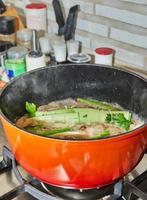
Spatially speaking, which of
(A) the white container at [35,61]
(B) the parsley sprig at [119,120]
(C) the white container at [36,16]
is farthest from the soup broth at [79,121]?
(C) the white container at [36,16]

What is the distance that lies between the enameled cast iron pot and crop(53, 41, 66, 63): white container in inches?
14.1

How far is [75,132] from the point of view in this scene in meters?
0.78

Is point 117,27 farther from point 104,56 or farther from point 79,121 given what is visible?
point 79,121

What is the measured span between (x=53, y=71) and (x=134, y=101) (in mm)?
221

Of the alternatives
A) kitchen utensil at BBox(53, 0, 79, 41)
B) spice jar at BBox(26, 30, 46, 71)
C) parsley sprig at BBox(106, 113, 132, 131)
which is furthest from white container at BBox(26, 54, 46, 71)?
parsley sprig at BBox(106, 113, 132, 131)

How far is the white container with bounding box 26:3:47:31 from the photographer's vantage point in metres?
1.43

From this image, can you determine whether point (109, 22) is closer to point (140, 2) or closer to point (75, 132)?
point (140, 2)

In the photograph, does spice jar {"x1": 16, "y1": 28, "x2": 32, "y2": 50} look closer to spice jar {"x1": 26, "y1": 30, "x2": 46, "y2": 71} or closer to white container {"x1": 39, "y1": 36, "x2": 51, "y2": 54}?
white container {"x1": 39, "y1": 36, "x2": 51, "y2": 54}

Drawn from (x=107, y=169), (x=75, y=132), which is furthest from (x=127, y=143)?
(x=75, y=132)

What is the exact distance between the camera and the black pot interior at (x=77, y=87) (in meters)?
0.86

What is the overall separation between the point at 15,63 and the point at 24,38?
9.8 inches

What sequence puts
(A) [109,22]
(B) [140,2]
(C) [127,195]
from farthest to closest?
(A) [109,22], (B) [140,2], (C) [127,195]

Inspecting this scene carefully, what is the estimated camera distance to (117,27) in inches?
48.2

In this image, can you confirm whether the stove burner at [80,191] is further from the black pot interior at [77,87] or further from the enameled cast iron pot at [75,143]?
the black pot interior at [77,87]
